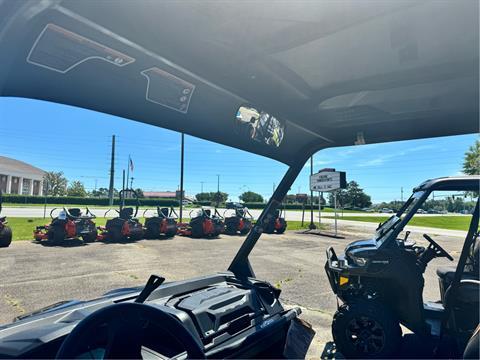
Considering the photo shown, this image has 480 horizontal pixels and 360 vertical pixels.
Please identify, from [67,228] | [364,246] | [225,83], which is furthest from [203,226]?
[225,83]

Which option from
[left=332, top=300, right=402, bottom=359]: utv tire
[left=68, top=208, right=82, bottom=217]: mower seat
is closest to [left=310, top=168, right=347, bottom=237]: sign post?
[left=68, top=208, right=82, bottom=217]: mower seat

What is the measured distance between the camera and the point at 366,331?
300cm

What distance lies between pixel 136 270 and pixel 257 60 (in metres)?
6.07

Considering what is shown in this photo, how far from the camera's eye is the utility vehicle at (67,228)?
32.9 ft

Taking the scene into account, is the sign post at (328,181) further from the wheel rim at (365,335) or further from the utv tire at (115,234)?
the wheel rim at (365,335)

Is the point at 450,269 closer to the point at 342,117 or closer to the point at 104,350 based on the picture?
the point at 342,117

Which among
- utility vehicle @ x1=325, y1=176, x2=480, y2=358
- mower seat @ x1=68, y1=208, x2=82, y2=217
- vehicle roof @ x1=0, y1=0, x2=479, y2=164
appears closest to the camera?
vehicle roof @ x1=0, y1=0, x2=479, y2=164

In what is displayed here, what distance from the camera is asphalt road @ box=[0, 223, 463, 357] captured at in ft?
14.9

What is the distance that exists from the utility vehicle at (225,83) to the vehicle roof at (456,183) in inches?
46.5

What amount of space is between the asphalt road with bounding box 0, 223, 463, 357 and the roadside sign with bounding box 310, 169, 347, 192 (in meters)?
4.31

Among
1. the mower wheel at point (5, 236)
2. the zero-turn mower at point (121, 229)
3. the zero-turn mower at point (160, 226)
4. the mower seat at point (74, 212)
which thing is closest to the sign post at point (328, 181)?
the zero-turn mower at point (160, 226)

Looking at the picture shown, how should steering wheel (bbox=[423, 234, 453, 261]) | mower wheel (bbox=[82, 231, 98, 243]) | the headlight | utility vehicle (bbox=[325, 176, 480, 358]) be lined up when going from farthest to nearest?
1. mower wheel (bbox=[82, 231, 98, 243])
2. steering wheel (bbox=[423, 234, 453, 261])
3. the headlight
4. utility vehicle (bbox=[325, 176, 480, 358])

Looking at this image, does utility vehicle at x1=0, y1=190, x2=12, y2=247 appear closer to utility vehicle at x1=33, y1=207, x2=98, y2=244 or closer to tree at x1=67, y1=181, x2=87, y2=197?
utility vehicle at x1=33, y1=207, x2=98, y2=244

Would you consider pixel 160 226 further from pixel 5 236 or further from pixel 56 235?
pixel 5 236
